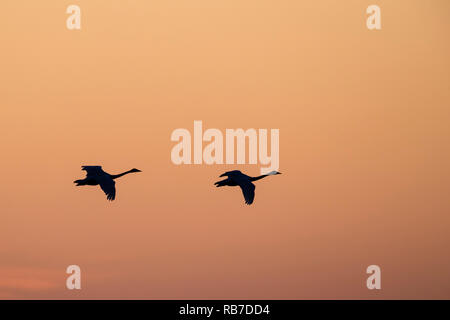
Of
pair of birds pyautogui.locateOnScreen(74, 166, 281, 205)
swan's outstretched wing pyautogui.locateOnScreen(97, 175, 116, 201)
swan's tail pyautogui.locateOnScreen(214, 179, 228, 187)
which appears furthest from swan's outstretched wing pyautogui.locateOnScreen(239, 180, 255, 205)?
swan's outstretched wing pyautogui.locateOnScreen(97, 175, 116, 201)

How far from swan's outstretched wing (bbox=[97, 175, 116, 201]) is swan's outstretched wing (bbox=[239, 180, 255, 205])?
25.0ft

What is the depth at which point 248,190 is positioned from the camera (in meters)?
47.7

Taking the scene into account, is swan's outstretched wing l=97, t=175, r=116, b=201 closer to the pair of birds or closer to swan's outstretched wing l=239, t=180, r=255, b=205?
the pair of birds

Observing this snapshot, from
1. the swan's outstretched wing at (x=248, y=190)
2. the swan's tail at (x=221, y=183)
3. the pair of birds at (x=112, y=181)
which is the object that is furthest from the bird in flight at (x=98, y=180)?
the swan's outstretched wing at (x=248, y=190)

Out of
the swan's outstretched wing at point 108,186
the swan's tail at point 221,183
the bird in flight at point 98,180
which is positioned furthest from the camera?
the swan's tail at point 221,183

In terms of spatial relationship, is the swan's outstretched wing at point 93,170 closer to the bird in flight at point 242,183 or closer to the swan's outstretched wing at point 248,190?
the bird in flight at point 242,183

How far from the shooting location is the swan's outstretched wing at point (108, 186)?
45.8 meters

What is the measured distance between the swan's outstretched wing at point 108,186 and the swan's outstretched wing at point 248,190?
7609mm

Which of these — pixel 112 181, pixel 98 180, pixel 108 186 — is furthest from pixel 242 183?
pixel 98 180

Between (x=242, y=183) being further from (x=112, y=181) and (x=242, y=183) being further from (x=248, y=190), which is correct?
(x=112, y=181)

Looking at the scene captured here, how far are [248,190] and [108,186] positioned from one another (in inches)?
324
